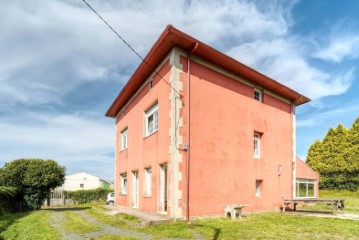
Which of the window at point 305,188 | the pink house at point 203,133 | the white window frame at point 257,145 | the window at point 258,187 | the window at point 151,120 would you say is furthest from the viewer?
the window at point 305,188

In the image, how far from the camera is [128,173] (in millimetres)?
17203

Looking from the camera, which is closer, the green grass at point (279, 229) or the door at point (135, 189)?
the green grass at point (279, 229)

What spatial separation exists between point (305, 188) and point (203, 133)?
1075 centimetres

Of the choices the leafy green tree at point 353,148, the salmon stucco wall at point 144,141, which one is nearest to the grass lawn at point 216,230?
the salmon stucco wall at point 144,141

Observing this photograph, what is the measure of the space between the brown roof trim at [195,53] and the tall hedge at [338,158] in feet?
62.9

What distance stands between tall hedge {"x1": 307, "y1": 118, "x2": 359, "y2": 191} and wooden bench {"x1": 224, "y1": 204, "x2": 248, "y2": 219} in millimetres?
25450

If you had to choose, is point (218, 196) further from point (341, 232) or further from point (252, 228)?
point (341, 232)

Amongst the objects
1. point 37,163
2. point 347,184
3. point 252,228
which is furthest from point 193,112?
point 347,184

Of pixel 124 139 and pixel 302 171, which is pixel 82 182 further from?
pixel 302 171

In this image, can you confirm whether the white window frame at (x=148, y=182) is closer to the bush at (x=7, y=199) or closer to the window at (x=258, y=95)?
the window at (x=258, y=95)

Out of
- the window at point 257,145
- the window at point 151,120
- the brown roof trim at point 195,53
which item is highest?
the brown roof trim at point 195,53

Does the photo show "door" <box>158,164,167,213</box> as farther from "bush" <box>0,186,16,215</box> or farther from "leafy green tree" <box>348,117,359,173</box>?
"leafy green tree" <box>348,117,359,173</box>

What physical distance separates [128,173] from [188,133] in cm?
715

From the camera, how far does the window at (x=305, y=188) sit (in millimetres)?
18281
